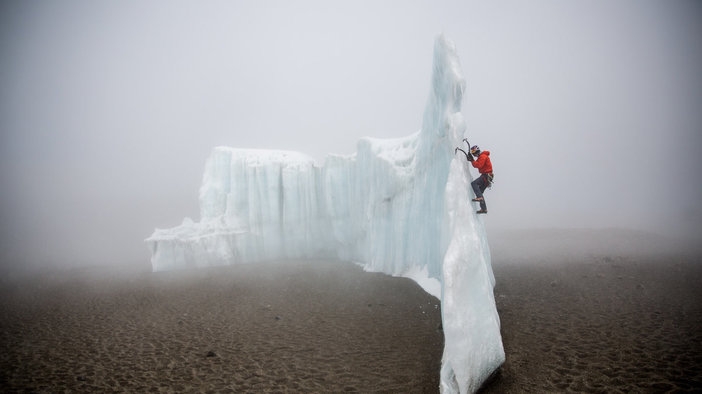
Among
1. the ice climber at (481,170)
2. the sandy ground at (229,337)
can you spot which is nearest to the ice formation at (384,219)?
the ice climber at (481,170)

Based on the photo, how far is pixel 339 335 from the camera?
812 centimetres

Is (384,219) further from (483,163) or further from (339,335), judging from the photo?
(339,335)

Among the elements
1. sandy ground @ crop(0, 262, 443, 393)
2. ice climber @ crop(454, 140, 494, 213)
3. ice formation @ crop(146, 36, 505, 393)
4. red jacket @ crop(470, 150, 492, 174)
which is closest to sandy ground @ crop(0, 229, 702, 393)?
sandy ground @ crop(0, 262, 443, 393)

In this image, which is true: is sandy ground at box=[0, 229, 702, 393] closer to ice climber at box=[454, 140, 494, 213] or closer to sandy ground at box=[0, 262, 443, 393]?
sandy ground at box=[0, 262, 443, 393]

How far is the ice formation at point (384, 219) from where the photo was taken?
5.44 m

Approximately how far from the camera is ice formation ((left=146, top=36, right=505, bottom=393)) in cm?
544

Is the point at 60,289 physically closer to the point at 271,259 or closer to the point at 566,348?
the point at 271,259

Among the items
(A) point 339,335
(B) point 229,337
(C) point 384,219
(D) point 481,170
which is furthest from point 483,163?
(B) point 229,337

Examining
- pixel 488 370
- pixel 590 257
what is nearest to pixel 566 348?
pixel 488 370

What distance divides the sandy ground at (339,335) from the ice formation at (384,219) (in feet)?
3.83

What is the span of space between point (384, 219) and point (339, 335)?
308 inches

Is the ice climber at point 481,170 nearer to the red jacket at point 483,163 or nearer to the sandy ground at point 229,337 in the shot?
the red jacket at point 483,163

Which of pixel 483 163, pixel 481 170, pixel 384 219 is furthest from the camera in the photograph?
pixel 384 219

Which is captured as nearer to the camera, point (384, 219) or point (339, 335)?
point (339, 335)
